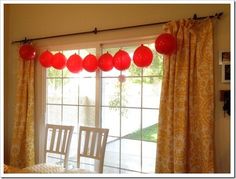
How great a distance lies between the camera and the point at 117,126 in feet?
9.15

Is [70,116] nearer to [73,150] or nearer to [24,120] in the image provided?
[73,150]

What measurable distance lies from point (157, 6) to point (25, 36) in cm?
196

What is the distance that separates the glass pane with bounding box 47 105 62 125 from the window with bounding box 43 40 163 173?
2 centimetres

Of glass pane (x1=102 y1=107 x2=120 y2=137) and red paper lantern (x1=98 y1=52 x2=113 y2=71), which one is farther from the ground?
red paper lantern (x1=98 y1=52 x2=113 y2=71)

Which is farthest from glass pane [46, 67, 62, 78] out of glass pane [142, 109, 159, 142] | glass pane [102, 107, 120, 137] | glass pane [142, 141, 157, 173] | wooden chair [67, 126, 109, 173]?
glass pane [142, 141, 157, 173]

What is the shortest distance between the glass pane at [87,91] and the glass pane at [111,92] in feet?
0.42

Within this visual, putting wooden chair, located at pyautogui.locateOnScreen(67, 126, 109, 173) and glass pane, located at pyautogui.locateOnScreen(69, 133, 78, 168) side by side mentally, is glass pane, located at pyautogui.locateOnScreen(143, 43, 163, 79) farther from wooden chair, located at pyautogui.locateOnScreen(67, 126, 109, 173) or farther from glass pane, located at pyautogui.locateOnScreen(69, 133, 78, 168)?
glass pane, located at pyautogui.locateOnScreen(69, 133, 78, 168)

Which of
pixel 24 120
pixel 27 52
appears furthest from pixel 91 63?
pixel 24 120

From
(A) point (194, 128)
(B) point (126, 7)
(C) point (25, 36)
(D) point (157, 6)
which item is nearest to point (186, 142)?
(A) point (194, 128)

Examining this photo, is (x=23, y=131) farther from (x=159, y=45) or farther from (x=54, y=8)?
(x=159, y=45)

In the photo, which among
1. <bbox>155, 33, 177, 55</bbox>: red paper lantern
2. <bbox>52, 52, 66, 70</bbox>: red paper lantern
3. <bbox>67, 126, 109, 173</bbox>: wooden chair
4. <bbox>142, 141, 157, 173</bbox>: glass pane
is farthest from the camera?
<bbox>52, 52, 66, 70</bbox>: red paper lantern

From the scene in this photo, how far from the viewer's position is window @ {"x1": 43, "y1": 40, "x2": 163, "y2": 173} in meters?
2.60

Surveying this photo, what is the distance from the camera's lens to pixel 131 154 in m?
2.71

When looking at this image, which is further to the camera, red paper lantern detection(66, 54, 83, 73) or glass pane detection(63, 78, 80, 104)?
glass pane detection(63, 78, 80, 104)
